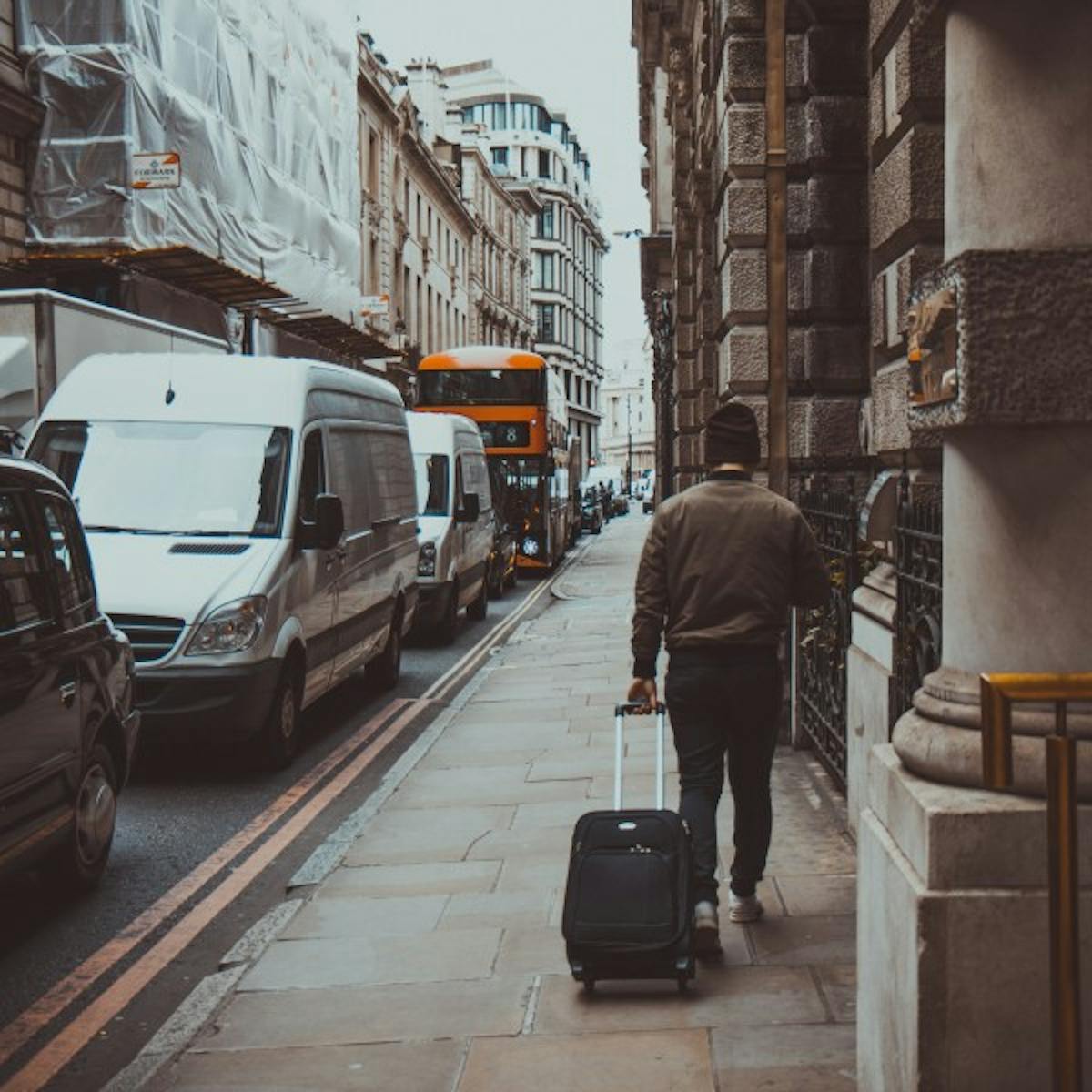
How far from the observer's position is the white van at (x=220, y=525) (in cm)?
910

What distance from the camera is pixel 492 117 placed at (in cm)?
10862

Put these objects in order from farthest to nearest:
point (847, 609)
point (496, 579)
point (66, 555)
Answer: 1. point (496, 579)
2. point (847, 609)
3. point (66, 555)

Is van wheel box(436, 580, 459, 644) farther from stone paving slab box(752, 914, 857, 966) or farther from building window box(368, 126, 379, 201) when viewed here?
building window box(368, 126, 379, 201)

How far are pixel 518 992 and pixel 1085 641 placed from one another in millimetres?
2498

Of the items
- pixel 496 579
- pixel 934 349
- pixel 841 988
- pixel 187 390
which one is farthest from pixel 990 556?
pixel 496 579

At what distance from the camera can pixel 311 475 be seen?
10617 millimetres

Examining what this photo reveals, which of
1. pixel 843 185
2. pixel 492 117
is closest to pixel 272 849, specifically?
pixel 843 185

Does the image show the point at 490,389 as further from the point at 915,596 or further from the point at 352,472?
the point at 915,596

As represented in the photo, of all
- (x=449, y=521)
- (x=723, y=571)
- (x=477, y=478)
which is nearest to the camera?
(x=723, y=571)

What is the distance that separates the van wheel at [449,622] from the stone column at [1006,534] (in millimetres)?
14065

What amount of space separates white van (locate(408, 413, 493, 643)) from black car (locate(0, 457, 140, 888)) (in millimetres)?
9180

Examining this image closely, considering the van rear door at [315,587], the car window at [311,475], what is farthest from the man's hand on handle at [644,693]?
the car window at [311,475]

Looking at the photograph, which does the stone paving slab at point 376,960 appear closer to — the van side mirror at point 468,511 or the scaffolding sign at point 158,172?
the van side mirror at point 468,511

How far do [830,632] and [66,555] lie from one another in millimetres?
3931
